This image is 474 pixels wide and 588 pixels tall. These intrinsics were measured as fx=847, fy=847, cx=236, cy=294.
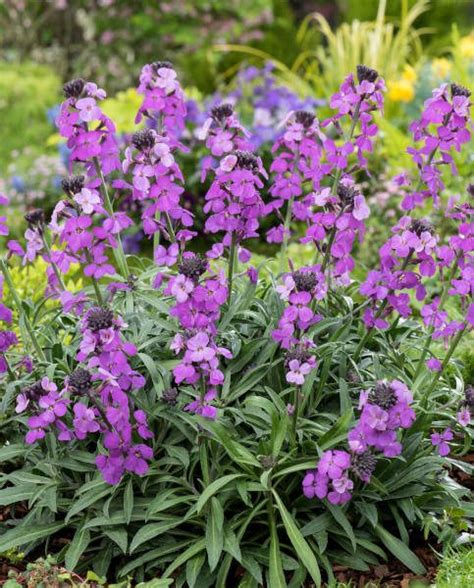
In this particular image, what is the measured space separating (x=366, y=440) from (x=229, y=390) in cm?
54

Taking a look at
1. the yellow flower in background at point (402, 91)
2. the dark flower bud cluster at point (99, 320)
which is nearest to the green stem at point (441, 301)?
the dark flower bud cluster at point (99, 320)

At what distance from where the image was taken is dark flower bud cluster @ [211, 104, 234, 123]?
2496mm

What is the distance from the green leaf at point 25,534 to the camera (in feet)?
7.99

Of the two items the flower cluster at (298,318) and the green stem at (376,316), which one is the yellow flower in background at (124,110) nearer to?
the green stem at (376,316)

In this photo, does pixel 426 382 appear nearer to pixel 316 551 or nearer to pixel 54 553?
pixel 316 551

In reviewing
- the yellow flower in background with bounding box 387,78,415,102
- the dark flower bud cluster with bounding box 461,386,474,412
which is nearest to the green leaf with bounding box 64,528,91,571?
the dark flower bud cluster with bounding box 461,386,474,412

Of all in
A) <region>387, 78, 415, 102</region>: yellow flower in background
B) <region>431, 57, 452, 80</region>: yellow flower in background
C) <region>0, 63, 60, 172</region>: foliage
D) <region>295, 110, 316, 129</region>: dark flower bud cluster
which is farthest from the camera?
<region>0, 63, 60, 172</region>: foliage

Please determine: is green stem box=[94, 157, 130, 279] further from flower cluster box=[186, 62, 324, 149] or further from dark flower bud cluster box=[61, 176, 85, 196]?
flower cluster box=[186, 62, 324, 149]

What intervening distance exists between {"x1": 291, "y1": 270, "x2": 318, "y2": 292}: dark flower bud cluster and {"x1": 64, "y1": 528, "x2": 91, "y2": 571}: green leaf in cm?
94

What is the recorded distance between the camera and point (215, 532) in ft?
7.66

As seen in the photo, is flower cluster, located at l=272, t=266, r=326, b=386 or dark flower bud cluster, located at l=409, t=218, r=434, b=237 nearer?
flower cluster, located at l=272, t=266, r=326, b=386

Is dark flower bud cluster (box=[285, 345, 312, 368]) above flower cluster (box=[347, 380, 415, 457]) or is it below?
above

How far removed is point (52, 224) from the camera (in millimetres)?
2359

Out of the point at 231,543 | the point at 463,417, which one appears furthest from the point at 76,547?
the point at 463,417
